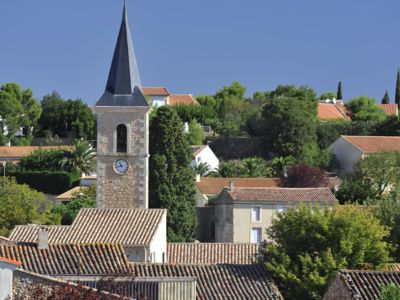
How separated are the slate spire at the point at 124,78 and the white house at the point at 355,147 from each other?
1476 inches

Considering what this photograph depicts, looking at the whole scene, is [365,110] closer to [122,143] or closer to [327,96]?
[327,96]

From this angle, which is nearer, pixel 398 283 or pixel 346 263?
pixel 398 283

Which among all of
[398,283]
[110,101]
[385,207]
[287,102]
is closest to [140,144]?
[110,101]

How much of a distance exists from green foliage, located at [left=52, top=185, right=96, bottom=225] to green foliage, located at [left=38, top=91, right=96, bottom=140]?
3232cm

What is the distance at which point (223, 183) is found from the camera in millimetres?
90062

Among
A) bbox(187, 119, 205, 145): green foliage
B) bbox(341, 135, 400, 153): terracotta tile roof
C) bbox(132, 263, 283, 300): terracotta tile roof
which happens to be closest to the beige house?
bbox(341, 135, 400, 153): terracotta tile roof

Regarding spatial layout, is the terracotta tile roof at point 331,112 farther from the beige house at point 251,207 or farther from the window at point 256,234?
the window at point 256,234

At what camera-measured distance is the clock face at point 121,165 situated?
194ft

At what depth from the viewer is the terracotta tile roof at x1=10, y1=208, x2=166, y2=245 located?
50562 mm

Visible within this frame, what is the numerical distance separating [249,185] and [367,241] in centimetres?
4080

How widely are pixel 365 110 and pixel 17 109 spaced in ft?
103

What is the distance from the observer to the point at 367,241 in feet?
156

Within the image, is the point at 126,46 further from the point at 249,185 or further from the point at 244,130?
the point at 244,130

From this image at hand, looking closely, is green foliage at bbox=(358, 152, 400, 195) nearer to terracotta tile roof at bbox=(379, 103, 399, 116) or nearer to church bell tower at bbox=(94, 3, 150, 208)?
church bell tower at bbox=(94, 3, 150, 208)
